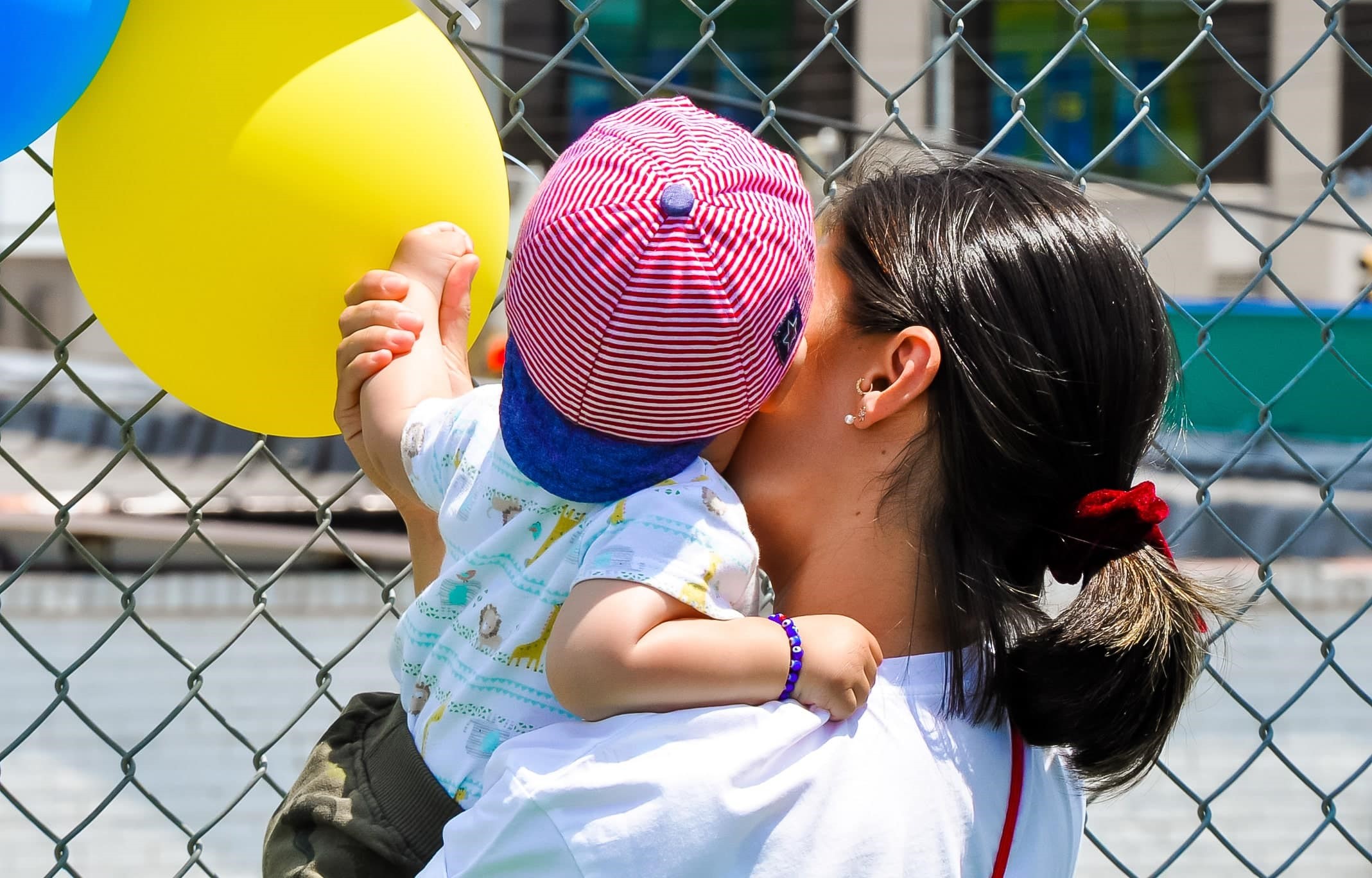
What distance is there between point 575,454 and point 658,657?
16 cm

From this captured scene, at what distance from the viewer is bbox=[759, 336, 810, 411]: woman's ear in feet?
3.40

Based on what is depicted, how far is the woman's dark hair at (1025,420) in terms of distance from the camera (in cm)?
103

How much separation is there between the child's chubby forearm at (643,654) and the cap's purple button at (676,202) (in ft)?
0.86

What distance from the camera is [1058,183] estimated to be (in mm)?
1137

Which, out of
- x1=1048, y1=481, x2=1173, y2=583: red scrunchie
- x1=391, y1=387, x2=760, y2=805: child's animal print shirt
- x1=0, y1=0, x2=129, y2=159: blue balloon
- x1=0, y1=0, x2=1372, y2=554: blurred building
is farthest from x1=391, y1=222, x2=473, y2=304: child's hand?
x1=0, y1=0, x2=1372, y2=554: blurred building

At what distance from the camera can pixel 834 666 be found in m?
0.98

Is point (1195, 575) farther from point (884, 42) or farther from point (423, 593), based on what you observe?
point (884, 42)

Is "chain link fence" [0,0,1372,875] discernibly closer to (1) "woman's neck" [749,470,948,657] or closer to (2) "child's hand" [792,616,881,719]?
(1) "woman's neck" [749,470,948,657]

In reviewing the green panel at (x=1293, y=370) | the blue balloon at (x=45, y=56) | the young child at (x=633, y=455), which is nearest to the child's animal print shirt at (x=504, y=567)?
the young child at (x=633, y=455)

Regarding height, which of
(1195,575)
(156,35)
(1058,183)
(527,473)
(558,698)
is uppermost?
(156,35)

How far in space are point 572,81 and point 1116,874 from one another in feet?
34.0

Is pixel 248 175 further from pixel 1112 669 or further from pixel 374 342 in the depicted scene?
pixel 1112 669

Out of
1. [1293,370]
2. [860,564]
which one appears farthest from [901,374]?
[1293,370]

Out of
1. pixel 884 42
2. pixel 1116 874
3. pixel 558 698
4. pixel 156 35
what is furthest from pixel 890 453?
pixel 884 42
